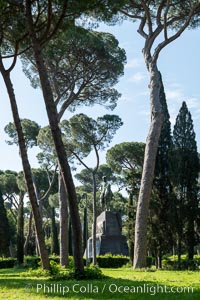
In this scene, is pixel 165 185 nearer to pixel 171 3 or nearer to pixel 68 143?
pixel 68 143

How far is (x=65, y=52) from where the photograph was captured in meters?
15.4

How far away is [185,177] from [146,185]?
714 centimetres

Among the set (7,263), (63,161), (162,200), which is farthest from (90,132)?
(63,161)

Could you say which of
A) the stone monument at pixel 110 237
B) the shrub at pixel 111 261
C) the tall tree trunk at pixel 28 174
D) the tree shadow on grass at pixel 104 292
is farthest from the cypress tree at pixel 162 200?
the tree shadow on grass at pixel 104 292

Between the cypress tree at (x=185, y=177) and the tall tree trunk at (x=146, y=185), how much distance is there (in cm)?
634

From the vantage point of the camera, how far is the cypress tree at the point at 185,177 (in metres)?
16.6

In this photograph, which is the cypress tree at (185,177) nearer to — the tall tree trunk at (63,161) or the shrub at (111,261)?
the shrub at (111,261)

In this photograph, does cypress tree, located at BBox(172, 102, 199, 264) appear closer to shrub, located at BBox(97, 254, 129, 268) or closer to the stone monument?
shrub, located at BBox(97, 254, 129, 268)

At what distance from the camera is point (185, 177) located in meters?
17.4

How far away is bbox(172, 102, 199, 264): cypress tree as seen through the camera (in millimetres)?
16641

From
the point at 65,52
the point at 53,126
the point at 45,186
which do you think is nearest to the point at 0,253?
the point at 45,186

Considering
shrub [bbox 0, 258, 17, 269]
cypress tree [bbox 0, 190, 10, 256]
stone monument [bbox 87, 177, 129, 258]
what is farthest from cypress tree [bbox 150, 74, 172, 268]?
cypress tree [bbox 0, 190, 10, 256]

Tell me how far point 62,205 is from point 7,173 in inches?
982

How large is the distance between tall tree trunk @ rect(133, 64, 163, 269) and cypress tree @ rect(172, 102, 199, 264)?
6335 mm
